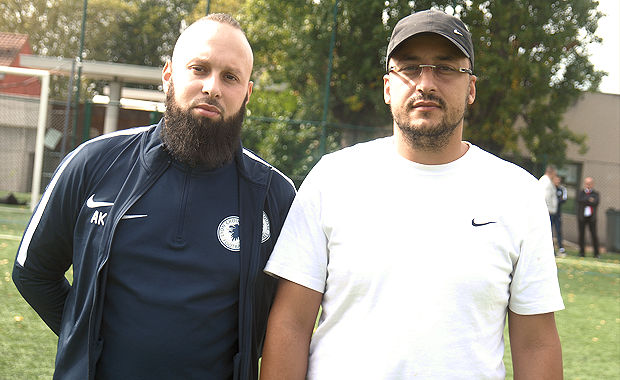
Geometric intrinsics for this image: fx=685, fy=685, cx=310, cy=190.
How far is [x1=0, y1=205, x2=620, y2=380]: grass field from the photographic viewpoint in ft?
Answer: 16.5

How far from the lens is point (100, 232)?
2371mm

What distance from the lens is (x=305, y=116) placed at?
21.1 metres

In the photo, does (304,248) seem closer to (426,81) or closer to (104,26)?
(426,81)

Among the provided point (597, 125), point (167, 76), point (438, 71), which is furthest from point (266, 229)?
point (597, 125)

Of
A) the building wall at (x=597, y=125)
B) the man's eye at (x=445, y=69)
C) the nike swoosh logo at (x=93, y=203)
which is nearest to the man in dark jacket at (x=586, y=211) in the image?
the building wall at (x=597, y=125)

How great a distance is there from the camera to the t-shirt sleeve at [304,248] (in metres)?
2.24

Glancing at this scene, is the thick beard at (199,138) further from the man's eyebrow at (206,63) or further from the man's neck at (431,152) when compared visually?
the man's neck at (431,152)

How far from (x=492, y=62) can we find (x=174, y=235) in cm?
1821

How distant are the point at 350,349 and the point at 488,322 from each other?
1.48 feet

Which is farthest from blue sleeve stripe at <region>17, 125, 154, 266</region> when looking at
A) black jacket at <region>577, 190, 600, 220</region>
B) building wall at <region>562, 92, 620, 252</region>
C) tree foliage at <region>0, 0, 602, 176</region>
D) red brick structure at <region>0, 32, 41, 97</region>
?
red brick structure at <region>0, 32, 41, 97</region>

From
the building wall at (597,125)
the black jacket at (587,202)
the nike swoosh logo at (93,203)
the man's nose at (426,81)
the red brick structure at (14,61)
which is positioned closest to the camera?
the man's nose at (426,81)

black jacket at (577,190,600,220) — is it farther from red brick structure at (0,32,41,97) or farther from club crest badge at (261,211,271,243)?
red brick structure at (0,32,41,97)

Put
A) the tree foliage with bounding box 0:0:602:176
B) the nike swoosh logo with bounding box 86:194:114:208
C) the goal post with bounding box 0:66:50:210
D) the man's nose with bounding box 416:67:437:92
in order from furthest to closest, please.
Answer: the tree foliage with bounding box 0:0:602:176, the goal post with bounding box 0:66:50:210, the nike swoosh logo with bounding box 86:194:114:208, the man's nose with bounding box 416:67:437:92

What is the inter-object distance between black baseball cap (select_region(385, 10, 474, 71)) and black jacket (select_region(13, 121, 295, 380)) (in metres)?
0.72
